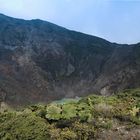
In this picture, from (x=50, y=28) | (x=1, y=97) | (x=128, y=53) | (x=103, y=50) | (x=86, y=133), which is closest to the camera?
(x=86, y=133)

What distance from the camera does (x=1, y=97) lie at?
201ft

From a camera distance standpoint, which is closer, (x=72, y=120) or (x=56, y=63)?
(x=72, y=120)

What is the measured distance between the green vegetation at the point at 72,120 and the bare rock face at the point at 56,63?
45.2 metres

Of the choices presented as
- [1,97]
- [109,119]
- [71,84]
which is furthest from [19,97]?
[109,119]

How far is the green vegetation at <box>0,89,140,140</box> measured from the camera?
15.0 m

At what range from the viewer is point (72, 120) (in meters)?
16.2

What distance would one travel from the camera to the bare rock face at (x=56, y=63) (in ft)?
223

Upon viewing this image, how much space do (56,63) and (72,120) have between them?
6464 centimetres

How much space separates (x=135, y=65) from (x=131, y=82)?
171 inches

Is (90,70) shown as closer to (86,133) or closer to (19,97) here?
(19,97)

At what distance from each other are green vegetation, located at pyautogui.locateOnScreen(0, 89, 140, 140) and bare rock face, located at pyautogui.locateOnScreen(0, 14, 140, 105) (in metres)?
45.2

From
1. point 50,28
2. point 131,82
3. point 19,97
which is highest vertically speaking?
point 50,28

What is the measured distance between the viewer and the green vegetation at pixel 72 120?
1505cm

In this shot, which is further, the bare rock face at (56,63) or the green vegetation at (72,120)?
the bare rock face at (56,63)
